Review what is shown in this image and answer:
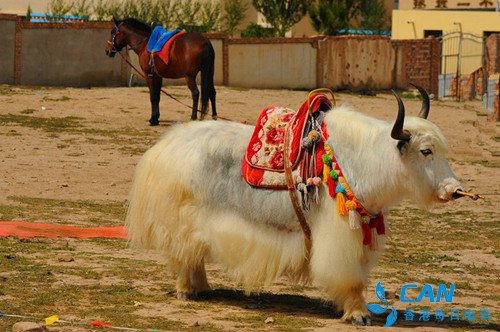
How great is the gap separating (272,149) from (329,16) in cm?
3305

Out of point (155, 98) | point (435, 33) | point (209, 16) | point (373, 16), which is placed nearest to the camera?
point (155, 98)

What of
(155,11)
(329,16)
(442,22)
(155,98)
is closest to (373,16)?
(442,22)

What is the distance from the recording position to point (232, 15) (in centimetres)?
4103

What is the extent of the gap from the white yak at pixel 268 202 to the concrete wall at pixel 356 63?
75.1ft

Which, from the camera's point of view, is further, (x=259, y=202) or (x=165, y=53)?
(x=165, y=53)

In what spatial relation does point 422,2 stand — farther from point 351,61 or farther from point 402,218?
point 402,218

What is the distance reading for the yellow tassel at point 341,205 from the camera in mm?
7816

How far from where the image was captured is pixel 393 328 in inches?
305

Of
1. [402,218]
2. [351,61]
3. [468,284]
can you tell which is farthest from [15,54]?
[468,284]

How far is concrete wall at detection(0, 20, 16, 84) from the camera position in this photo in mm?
26031

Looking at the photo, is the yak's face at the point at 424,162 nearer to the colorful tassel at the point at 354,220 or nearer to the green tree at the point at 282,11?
the colorful tassel at the point at 354,220

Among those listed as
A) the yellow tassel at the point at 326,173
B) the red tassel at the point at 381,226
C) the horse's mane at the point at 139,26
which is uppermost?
the horse's mane at the point at 139,26

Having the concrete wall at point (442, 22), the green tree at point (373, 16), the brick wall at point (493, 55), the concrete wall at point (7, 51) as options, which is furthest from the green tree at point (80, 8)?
the green tree at point (373, 16)

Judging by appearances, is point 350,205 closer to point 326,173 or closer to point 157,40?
point 326,173
